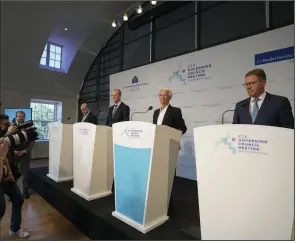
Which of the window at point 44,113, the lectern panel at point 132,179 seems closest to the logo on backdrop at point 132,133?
the lectern panel at point 132,179

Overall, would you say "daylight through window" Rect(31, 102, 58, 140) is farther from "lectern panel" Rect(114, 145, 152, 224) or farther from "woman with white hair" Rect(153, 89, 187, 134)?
"lectern panel" Rect(114, 145, 152, 224)

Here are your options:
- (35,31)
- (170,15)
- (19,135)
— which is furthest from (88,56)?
(19,135)

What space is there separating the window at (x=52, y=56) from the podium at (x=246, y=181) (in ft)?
22.9

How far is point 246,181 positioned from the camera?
102 cm

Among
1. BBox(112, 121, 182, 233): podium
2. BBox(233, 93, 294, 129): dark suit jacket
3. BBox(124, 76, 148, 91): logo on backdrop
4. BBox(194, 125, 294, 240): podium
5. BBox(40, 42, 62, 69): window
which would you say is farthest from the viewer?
BBox(40, 42, 62, 69): window

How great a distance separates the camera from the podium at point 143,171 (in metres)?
1.53

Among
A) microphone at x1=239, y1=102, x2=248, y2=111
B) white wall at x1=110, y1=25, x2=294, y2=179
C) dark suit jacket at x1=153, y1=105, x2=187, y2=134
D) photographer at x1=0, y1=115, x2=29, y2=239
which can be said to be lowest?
photographer at x1=0, y1=115, x2=29, y2=239

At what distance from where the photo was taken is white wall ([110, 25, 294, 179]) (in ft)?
9.25

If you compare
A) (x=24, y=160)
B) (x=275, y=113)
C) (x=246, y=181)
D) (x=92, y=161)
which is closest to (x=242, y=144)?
(x=246, y=181)

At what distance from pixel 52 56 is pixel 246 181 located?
7429 millimetres

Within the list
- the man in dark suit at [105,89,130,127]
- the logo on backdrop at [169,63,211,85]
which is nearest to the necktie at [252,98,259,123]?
the man in dark suit at [105,89,130,127]

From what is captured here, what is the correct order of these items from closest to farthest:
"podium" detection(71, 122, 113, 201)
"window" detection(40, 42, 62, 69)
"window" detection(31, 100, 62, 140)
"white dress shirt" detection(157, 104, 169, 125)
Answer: "podium" detection(71, 122, 113, 201), "white dress shirt" detection(157, 104, 169, 125), "window" detection(40, 42, 62, 69), "window" detection(31, 100, 62, 140)

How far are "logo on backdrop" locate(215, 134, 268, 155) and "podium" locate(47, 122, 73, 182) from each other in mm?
2455

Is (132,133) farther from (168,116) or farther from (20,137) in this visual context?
(20,137)
